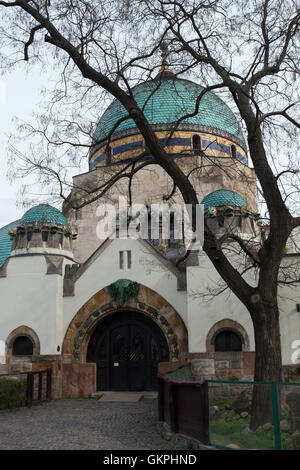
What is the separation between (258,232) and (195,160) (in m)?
5.84

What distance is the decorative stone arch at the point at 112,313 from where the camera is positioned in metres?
15.8

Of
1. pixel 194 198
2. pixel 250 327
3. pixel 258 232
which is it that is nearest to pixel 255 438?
pixel 194 198

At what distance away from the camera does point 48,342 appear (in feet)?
53.6

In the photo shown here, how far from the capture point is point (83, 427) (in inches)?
396

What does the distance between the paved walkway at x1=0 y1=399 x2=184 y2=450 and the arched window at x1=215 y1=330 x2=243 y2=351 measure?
8.83 feet

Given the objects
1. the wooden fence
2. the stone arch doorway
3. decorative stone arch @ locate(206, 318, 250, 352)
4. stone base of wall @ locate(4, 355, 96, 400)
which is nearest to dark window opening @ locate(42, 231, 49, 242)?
the stone arch doorway

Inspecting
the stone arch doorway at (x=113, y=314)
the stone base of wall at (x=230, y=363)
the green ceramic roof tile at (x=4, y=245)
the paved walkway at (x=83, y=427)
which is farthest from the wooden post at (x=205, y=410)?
the green ceramic roof tile at (x=4, y=245)

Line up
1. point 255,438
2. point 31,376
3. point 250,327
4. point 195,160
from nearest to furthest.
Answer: point 255,438 < point 31,376 < point 250,327 < point 195,160

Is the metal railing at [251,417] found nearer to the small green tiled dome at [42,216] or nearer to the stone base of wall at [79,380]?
the stone base of wall at [79,380]

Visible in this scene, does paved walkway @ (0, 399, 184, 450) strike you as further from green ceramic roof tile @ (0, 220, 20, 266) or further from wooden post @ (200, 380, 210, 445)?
green ceramic roof tile @ (0, 220, 20, 266)

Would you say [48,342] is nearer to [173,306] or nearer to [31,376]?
[31,376]

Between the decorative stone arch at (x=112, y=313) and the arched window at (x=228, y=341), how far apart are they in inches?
47.2

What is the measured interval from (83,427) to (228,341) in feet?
20.6

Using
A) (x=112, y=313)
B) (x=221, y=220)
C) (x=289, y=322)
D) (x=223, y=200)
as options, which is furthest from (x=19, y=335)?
(x=289, y=322)
